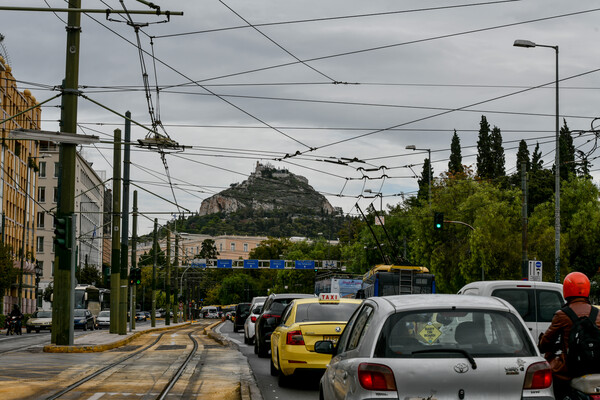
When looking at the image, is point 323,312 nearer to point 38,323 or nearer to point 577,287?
point 577,287

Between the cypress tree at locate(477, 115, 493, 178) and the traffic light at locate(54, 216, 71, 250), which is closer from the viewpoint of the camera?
the traffic light at locate(54, 216, 71, 250)

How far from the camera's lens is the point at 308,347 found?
1506 centimetres

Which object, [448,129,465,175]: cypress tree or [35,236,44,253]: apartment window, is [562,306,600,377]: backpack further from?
[35,236,44,253]: apartment window

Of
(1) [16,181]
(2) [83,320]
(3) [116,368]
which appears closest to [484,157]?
(1) [16,181]

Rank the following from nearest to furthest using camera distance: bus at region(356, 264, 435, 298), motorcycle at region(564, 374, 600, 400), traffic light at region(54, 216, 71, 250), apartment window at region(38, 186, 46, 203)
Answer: motorcycle at region(564, 374, 600, 400)
traffic light at region(54, 216, 71, 250)
bus at region(356, 264, 435, 298)
apartment window at region(38, 186, 46, 203)

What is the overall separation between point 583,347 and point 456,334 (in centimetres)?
112

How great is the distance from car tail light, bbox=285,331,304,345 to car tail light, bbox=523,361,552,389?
8.40 metres

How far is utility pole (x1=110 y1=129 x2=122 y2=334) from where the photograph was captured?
3628 cm

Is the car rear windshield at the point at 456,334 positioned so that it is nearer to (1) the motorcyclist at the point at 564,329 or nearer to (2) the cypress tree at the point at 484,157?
(1) the motorcyclist at the point at 564,329

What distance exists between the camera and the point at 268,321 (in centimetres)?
2292

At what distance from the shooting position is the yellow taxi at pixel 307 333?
1505 cm

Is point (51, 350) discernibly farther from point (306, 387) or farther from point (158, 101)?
point (306, 387)

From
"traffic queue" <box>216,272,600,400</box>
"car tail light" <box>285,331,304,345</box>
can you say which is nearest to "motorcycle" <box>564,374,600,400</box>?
"traffic queue" <box>216,272,600,400</box>

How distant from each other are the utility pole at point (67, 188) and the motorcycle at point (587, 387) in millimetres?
20546
